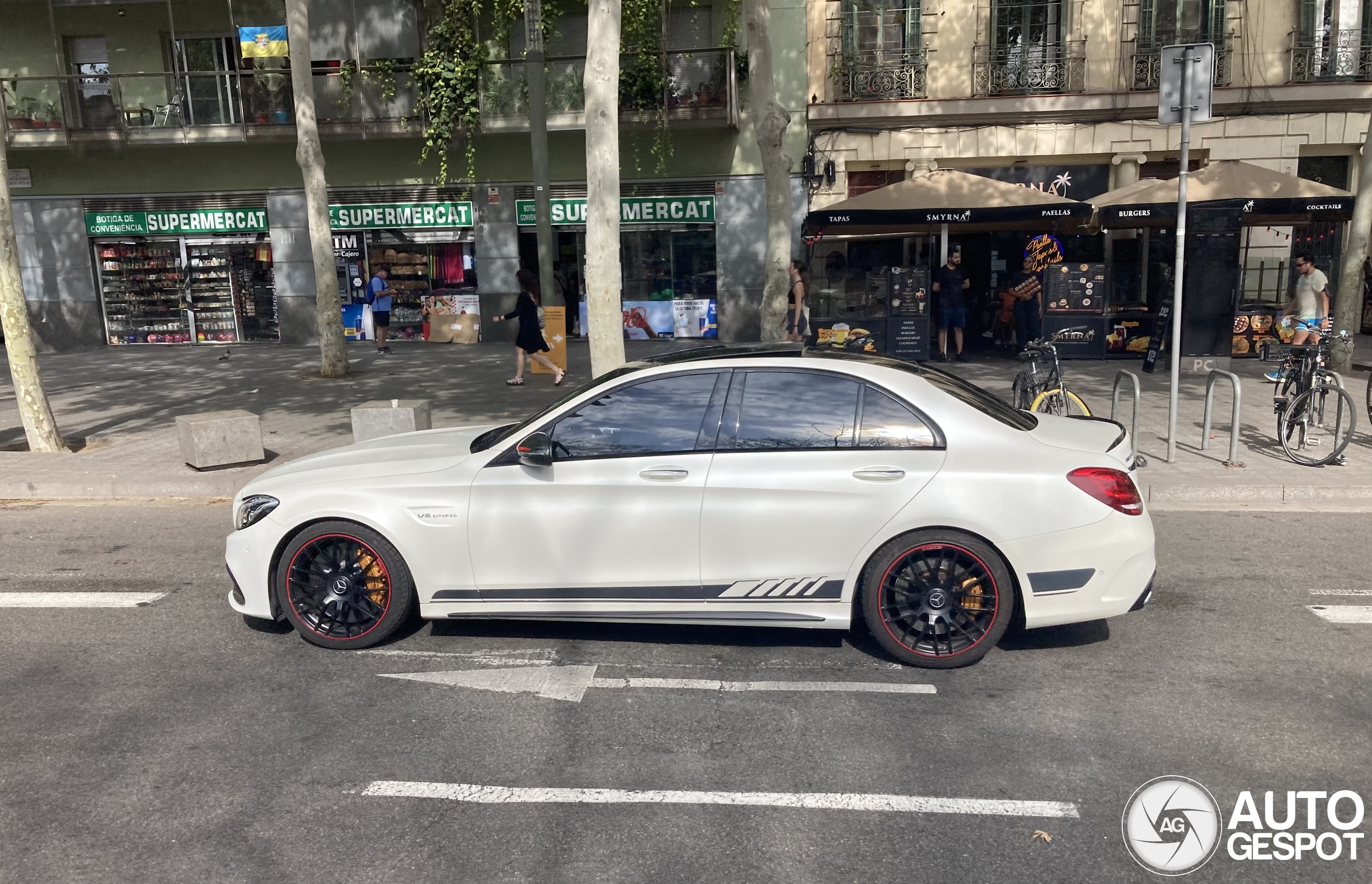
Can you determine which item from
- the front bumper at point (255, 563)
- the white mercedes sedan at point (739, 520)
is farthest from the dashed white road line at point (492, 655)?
the front bumper at point (255, 563)

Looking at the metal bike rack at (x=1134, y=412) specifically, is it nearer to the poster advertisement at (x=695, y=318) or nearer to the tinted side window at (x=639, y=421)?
the tinted side window at (x=639, y=421)

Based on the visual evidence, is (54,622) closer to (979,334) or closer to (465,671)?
(465,671)

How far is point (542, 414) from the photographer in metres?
5.63

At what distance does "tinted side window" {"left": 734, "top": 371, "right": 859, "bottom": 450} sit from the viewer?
5.21 metres

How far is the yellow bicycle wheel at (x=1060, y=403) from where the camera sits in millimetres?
10062

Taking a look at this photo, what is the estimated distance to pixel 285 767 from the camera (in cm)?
427

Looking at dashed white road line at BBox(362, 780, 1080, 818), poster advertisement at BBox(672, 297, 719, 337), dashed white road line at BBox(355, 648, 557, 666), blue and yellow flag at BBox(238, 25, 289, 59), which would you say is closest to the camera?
dashed white road line at BBox(362, 780, 1080, 818)

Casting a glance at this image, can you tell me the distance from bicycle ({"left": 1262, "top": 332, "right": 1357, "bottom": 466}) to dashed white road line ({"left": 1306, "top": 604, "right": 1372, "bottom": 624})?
379cm

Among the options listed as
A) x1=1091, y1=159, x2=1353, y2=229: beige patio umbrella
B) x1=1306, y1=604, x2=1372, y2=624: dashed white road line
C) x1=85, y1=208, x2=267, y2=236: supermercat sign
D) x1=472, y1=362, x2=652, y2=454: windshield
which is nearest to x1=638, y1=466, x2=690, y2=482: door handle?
x1=472, y1=362, x2=652, y2=454: windshield

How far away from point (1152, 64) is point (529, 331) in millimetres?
13728

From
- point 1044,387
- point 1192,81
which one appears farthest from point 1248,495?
point 1192,81

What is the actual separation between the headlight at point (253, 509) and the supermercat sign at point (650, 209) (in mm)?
→ 16580

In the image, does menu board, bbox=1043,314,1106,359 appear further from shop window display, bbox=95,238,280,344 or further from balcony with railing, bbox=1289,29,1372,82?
shop window display, bbox=95,238,280,344

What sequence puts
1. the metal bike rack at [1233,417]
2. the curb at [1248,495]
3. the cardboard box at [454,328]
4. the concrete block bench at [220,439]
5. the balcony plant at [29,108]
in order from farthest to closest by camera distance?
the cardboard box at [454,328], the balcony plant at [29,108], the concrete block bench at [220,439], the metal bike rack at [1233,417], the curb at [1248,495]
